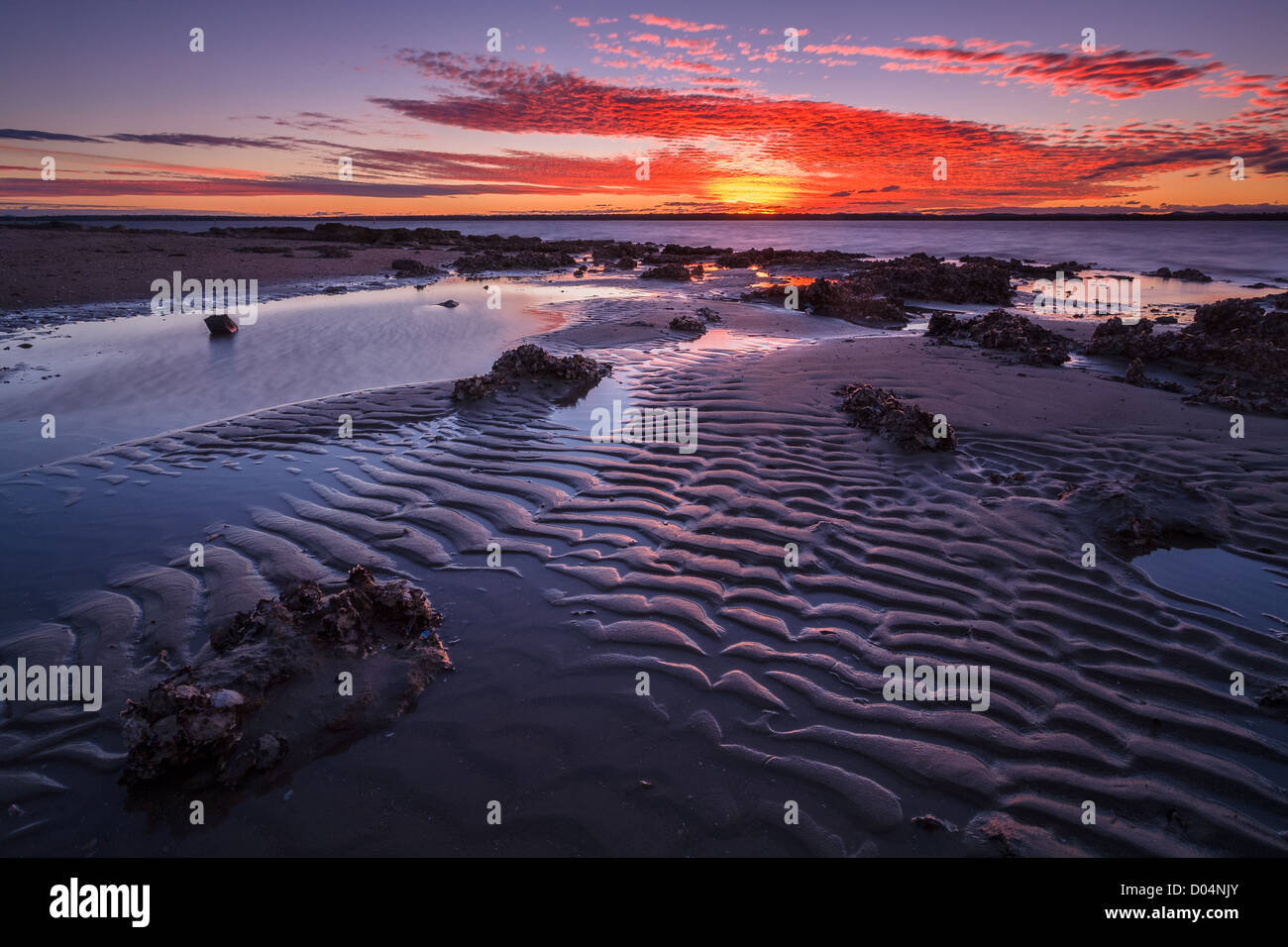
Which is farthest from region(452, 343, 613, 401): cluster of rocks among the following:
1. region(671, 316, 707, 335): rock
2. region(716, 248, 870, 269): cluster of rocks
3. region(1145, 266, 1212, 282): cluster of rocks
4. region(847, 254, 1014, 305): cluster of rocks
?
region(1145, 266, 1212, 282): cluster of rocks

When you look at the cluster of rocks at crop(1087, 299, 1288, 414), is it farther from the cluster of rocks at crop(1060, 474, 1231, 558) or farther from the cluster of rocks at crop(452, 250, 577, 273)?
the cluster of rocks at crop(452, 250, 577, 273)

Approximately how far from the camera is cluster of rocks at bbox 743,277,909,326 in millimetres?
17781

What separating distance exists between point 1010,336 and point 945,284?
10909 millimetres

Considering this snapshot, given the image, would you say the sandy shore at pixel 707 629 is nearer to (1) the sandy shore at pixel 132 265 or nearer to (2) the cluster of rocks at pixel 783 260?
(1) the sandy shore at pixel 132 265

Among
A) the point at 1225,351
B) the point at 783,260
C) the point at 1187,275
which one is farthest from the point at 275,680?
the point at 1187,275

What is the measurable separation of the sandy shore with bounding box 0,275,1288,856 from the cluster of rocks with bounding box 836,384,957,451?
0.24 metres

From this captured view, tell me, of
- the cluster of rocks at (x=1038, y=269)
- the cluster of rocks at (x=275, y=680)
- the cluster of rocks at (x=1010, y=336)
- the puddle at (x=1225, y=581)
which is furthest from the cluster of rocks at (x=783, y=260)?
the cluster of rocks at (x=275, y=680)

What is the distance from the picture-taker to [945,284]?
2191 centimetres

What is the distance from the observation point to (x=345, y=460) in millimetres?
7074

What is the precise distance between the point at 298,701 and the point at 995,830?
373 centimetres

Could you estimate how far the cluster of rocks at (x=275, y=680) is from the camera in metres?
2.96

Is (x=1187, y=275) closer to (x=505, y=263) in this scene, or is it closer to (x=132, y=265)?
(x=505, y=263)
